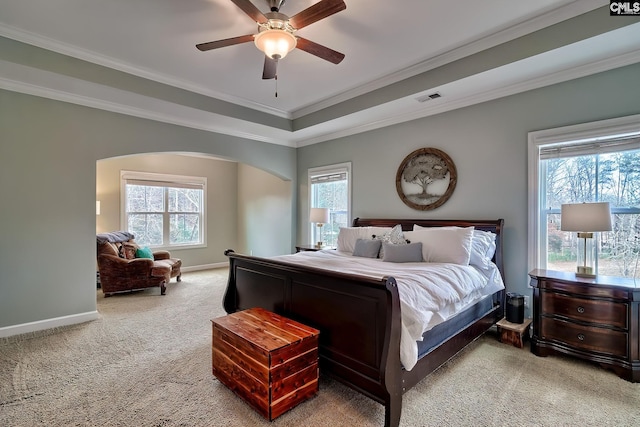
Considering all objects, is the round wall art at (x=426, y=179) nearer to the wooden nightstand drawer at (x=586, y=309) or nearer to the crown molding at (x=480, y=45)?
the crown molding at (x=480, y=45)

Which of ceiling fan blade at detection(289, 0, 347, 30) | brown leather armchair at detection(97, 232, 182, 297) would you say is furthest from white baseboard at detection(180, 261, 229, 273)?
ceiling fan blade at detection(289, 0, 347, 30)

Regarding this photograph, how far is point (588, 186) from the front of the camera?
2.98 metres

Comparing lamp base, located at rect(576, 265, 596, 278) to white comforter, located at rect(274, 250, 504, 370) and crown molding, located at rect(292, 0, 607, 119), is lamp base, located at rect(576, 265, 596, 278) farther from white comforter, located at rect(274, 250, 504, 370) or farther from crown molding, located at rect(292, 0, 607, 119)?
crown molding, located at rect(292, 0, 607, 119)

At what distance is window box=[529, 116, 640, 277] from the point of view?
109 inches

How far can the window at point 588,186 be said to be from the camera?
2766 millimetres

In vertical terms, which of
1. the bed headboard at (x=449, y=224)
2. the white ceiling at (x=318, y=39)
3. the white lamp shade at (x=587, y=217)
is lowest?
the bed headboard at (x=449, y=224)

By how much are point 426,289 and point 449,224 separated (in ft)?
5.85

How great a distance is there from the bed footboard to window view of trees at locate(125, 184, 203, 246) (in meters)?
4.94

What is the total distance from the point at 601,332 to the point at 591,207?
1.03 m

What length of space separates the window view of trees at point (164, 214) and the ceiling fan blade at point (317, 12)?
564cm

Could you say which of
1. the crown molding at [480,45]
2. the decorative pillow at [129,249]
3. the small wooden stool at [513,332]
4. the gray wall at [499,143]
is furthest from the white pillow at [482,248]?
the decorative pillow at [129,249]

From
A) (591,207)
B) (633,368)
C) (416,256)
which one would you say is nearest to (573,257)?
(591,207)

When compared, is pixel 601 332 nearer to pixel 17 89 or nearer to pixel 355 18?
pixel 355 18

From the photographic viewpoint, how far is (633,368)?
91.6 inches
